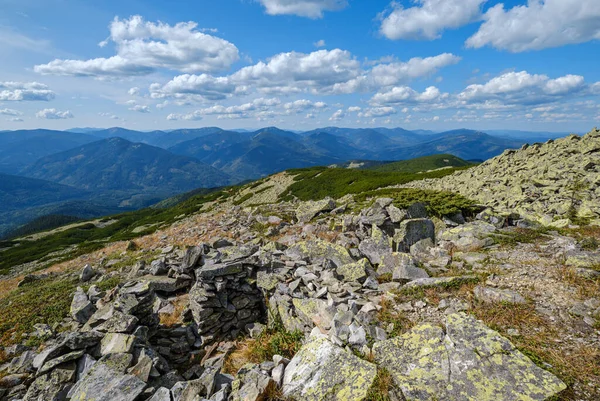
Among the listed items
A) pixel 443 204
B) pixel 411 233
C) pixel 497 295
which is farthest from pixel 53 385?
pixel 443 204

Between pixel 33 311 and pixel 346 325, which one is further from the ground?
pixel 346 325

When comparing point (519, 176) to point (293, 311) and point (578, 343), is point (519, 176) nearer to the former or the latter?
point (578, 343)

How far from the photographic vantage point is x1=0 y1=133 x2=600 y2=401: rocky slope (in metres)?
6.38

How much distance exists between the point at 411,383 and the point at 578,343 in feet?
13.4

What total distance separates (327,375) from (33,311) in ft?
58.7

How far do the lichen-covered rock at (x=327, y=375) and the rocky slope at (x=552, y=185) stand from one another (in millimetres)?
15088

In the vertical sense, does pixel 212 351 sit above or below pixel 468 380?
below

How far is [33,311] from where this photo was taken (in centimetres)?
1584

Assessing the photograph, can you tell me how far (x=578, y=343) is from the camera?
6.60m

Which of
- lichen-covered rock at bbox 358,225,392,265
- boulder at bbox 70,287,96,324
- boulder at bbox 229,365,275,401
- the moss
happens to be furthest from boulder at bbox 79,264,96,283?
lichen-covered rock at bbox 358,225,392,265

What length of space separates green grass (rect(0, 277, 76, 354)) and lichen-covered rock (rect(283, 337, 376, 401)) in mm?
14010

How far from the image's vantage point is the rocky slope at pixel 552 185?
17.0 meters

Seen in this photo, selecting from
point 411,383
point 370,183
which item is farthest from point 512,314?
point 370,183

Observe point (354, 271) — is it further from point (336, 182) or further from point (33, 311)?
point (336, 182)
